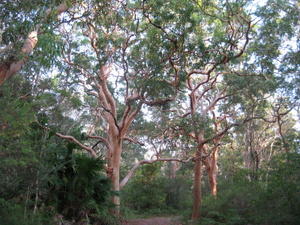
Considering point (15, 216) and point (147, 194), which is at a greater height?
point (147, 194)

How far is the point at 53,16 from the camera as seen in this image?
794cm

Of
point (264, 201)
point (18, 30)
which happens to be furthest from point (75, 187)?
point (264, 201)

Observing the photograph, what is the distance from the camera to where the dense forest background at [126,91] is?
7711mm

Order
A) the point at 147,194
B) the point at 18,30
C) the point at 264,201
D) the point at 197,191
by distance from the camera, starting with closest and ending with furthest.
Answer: the point at 18,30 → the point at 264,201 → the point at 197,191 → the point at 147,194

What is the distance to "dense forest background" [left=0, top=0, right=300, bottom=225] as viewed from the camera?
7711 mm

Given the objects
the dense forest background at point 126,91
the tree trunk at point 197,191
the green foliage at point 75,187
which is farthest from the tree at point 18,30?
the tree trunk at point 197,191

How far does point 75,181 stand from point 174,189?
17.7 m

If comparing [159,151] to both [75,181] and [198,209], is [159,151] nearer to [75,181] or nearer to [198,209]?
[198,209]

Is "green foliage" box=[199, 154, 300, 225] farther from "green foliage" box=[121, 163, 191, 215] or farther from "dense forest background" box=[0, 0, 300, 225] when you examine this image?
"green foliage" box=[121, 163, 191, 215]

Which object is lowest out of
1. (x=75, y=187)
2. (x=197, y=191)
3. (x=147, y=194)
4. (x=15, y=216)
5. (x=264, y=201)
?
(x=15, y=216)

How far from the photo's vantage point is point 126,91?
46.8ft

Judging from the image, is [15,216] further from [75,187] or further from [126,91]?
[126,91]

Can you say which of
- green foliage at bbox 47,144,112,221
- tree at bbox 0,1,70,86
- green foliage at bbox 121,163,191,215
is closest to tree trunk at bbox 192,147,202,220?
green foliage at bbox 47,144,112,221

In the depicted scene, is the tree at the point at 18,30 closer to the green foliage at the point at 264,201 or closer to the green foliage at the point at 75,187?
the green foliage at the point at 75,187
